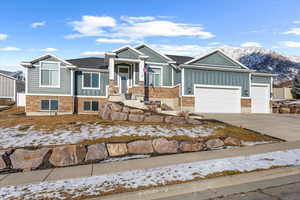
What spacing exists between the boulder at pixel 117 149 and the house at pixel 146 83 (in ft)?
32.1

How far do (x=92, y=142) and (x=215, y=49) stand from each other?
51.9ft

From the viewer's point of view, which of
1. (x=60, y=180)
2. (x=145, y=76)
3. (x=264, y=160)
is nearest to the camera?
(x=60, y=180)

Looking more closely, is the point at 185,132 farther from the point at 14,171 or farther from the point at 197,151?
the point at 14,171

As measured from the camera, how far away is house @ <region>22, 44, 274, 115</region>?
687 inches

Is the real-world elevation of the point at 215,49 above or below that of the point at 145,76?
above

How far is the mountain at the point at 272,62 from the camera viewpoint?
2840 inches

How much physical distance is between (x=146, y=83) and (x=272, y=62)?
7759 cm

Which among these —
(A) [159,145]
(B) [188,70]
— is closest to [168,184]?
(A) [159,145]

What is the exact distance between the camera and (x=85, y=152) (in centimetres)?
692

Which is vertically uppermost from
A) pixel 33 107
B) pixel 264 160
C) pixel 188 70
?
pixel 188 70

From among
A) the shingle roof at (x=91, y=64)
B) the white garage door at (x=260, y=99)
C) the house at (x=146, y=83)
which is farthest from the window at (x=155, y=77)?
the white garage door at (x=260, y=99)

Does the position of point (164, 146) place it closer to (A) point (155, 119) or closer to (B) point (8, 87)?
(A) point (155, 119)

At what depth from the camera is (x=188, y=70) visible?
59.0 ft

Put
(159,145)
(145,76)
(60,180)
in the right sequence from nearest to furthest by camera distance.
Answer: (60,180) < (159,145) < (145,76)
